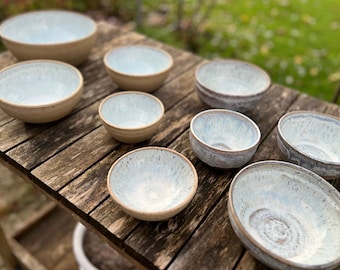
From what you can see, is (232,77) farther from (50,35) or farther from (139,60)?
(50,35)

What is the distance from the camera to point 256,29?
347 centimetres

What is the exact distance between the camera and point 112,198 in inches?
36.9

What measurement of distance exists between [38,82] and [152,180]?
2.27ft

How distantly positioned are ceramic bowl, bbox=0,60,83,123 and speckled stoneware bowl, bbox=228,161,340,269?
0.69 meters

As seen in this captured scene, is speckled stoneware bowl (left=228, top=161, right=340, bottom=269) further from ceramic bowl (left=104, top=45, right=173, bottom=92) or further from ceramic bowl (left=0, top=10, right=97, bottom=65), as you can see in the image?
ceramic bowl (left=0, top=10, right=97, bottom=65)

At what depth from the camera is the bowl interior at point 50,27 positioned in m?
1.67

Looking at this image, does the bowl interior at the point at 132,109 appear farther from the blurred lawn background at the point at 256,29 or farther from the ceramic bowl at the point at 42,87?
the blurred lawn background at the point at 256,29

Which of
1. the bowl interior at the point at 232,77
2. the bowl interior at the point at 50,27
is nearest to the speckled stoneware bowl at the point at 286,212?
the bowl interior at the point at 232,77

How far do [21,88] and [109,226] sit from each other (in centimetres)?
75

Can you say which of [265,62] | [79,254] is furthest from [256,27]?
[79,254]

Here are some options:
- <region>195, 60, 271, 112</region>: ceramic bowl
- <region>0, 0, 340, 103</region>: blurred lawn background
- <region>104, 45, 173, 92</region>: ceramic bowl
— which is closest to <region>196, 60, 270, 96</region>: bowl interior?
<region>195, 60, 271, 112</region>: ceramic bowl

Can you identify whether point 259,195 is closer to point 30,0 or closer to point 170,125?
point 170,125

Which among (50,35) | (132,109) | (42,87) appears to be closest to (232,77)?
(132,109)

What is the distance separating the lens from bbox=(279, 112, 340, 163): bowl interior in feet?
4.03
